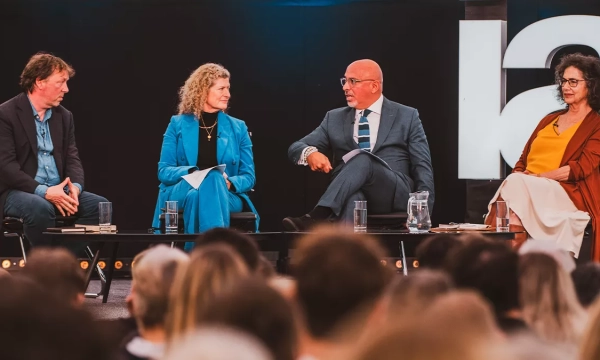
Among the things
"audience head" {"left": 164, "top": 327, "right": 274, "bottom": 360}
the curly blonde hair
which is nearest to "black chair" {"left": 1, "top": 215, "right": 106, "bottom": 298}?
the curly blonde hair

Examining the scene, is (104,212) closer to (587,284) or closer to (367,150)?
(367,150)

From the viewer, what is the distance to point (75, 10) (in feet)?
22.2

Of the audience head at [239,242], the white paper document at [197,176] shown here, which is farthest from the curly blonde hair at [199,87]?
the audience head at [239,242]

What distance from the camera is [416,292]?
5.72 ft

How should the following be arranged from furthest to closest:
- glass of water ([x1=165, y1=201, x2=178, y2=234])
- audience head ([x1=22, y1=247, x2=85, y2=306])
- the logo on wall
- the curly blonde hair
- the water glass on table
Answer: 1. the logo on wall
2. the curly blonde hair
3. glass of water ([x1=165, y1=201, x2=178, y2=234])
4. the water glass on table
5. audience head ([x1=22, y1=247, x2=85, y2=306])

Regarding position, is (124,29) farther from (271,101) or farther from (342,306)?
(342,306)

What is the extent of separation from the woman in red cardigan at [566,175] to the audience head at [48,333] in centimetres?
432

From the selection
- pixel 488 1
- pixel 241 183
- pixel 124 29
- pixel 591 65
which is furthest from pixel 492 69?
pixel 124 29

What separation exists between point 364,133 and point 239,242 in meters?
3.29

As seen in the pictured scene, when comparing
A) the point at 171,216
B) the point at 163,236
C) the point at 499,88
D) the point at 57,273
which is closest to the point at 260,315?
the point at 57,273

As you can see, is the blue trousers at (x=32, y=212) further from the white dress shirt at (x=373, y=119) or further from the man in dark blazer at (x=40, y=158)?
the white dress shirt at (x=373, y=119)

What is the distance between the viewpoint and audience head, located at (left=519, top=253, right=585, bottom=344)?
2.03m

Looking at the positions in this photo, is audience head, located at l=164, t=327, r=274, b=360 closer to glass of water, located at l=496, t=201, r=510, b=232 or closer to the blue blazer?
glass of water, located at l=496, t=201, r=510, b=232

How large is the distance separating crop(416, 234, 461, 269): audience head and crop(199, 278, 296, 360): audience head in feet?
5.30
